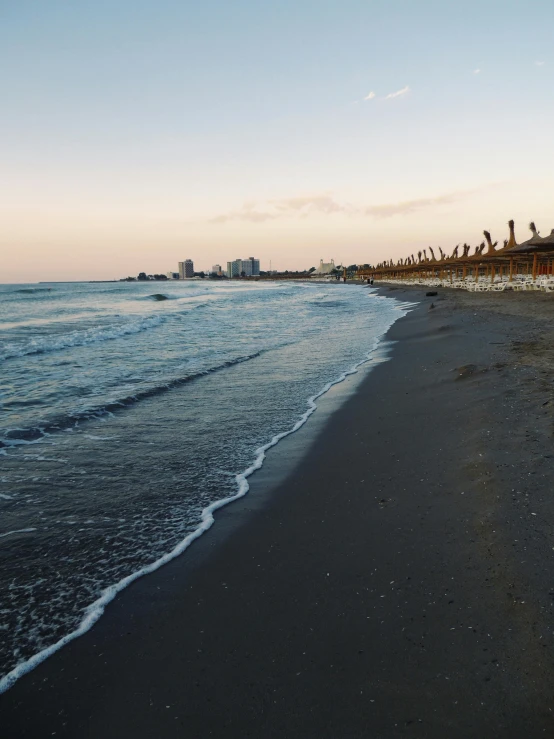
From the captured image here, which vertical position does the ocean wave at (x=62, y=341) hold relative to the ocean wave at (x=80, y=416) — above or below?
above

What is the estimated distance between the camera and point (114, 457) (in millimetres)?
5711

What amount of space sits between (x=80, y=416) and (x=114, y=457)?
7.49 ft

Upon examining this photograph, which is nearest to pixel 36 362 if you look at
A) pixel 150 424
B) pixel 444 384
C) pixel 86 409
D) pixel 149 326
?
pixel 86 409

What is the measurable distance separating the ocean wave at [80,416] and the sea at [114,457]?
0.09ft

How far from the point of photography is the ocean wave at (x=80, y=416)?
657 centimetres

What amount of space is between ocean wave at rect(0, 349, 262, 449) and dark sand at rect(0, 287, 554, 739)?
13.2 feet

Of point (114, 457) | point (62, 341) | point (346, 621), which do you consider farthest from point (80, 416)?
point (62, 341)

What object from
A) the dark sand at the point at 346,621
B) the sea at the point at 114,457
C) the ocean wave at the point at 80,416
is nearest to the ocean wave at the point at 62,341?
the sea at the point at 114,457

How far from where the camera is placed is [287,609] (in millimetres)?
2732

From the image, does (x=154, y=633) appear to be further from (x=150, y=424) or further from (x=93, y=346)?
(x=93, y=346)

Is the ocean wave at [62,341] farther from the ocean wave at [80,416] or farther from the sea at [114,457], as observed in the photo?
the ocean wave at [80,416]

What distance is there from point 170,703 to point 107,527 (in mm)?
2087

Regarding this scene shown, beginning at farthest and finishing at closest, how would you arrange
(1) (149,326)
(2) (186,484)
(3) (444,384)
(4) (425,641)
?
(1) (149,326) < (3) (444,384) < (2) (186,484) < (4) (425,641)

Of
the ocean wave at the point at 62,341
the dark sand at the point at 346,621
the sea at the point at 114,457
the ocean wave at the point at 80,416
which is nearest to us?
the dark sand at the point at 346,621
